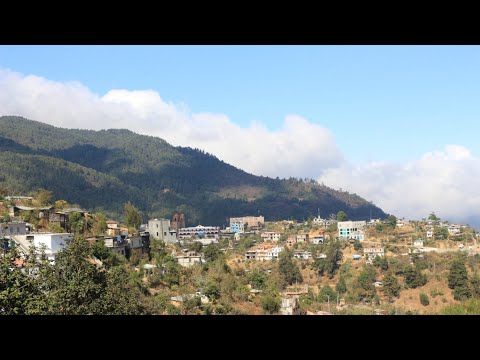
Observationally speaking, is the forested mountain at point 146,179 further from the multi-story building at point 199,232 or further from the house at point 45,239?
the house at point 45,239

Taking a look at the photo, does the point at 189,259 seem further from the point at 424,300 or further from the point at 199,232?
the point at 199,232

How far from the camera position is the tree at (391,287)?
20.2 metres

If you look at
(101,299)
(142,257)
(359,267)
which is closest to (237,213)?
(359,267)

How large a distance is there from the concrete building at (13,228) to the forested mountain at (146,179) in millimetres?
19245

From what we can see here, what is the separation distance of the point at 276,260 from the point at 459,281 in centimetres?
1056

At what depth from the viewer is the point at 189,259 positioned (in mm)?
20906

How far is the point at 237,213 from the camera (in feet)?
188

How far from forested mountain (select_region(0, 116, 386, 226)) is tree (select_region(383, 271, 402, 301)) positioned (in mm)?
21662

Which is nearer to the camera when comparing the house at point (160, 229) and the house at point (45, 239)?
the house at point (45, 239)

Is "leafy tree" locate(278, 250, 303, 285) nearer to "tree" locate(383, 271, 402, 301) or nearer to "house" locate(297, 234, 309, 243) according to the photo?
"tree" locate(383, 271, 402, 301)

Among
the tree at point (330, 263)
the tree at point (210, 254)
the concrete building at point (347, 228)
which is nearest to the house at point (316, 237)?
the concrete building at point (347, 228)
